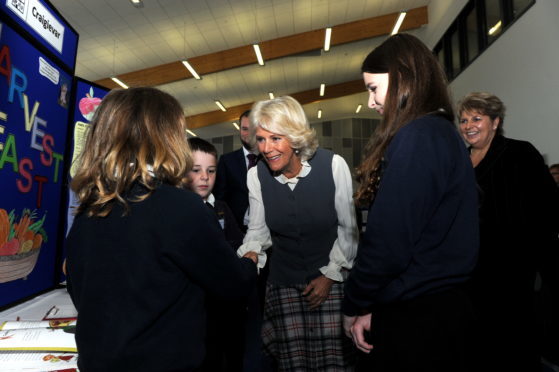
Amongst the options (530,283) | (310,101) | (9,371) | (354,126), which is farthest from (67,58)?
(354,126)

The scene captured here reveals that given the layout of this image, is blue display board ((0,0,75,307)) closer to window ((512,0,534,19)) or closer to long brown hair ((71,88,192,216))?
long brown hair ((71,88,192,216))

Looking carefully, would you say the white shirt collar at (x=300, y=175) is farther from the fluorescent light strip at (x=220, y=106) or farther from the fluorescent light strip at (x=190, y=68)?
the fluorescent light strip at (x=220, y=106)

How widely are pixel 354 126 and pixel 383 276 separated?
14445 mm

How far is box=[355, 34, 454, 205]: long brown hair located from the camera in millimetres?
928

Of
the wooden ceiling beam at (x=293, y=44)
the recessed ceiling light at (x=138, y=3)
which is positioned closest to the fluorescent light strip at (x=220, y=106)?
the wooden ceiling beam at (x=293, y=44)

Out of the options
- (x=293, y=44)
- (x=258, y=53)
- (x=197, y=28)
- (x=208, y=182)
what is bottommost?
(x=208, y=182)

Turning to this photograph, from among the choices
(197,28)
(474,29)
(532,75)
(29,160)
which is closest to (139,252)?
(29,160)

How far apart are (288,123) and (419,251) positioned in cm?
83

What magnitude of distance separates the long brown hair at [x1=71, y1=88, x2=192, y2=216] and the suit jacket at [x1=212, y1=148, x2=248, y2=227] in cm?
154

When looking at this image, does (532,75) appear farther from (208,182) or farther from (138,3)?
(138,3)

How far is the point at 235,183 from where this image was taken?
2494 mm

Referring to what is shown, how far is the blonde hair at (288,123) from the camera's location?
4.91 feet

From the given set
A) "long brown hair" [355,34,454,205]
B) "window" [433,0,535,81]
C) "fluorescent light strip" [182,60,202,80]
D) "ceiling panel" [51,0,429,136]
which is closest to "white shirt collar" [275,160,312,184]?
"long brown hair" [355,34,454,205]

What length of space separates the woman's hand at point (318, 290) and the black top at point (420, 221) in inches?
20.4
